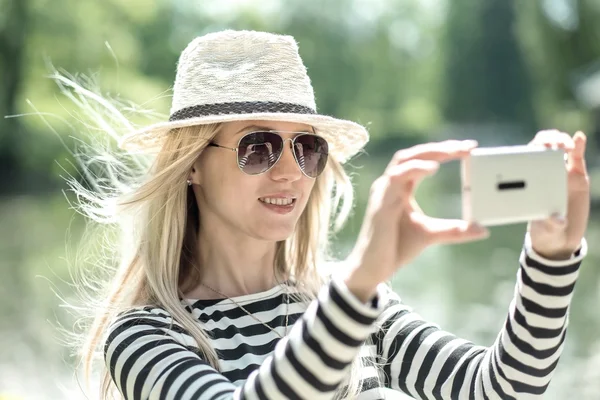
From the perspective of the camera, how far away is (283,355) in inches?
56.6

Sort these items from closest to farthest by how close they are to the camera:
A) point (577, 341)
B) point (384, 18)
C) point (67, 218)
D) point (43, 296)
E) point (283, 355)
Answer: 1. point (283, 355)
2. point (577, 341)
3. point (43, 296)
4. point (67, 218)
5. point (384, 18)

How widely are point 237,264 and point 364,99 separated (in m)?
51.8

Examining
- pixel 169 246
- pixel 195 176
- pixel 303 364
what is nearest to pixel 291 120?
pixel 195 176

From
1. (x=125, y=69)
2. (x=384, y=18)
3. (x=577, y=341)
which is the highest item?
(x=384, y=18)

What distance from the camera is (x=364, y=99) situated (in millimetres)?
53531

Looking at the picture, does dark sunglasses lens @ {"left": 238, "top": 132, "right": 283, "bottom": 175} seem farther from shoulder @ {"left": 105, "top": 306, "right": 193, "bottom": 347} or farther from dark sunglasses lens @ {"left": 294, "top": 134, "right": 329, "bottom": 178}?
shoulder @ {"left": 105, "top": 306, "right": 193, "bottom": 347}

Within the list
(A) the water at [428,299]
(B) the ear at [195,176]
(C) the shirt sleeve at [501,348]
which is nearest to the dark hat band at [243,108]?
(B) the ear at [195,176]

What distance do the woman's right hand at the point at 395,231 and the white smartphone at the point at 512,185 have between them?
38 millimetres

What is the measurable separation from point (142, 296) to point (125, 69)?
27699 millimetres

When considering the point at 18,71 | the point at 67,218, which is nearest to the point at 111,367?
the point at 67,218

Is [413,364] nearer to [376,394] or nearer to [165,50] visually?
[376,394]

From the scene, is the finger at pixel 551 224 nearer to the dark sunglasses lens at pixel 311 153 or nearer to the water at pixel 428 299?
the dark sunglasses lens at pixel 311 153

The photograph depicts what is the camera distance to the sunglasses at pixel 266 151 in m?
2.09

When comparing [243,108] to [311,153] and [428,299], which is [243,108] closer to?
[311,153]
